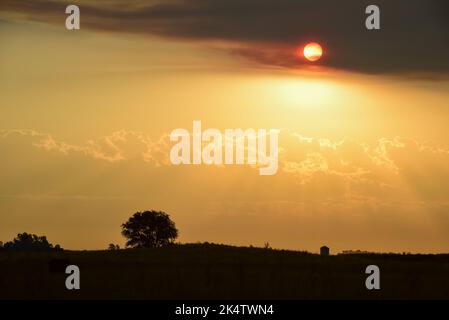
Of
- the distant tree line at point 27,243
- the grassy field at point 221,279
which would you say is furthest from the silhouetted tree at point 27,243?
the grassy field at point 221,279

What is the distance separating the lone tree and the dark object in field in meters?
72.7

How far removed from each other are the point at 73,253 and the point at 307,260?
20.7 m

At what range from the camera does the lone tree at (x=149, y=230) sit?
143625 mm

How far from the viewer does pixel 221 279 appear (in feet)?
214

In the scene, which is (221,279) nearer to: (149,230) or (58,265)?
(58,265)

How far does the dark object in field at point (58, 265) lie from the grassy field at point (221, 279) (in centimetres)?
49

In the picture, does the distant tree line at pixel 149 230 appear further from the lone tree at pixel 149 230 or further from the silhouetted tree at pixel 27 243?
the silhouetted tree at pixel 27 243

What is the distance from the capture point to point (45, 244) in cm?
18262

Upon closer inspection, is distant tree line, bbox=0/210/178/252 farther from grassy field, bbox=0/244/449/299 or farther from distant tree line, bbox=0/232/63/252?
grassy field, bbox=0/244/449/299
